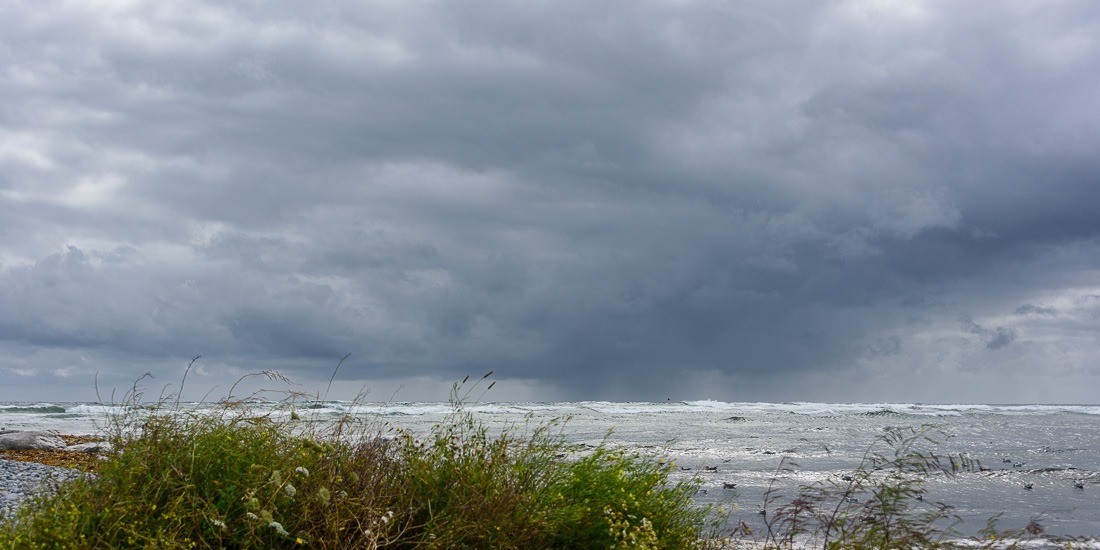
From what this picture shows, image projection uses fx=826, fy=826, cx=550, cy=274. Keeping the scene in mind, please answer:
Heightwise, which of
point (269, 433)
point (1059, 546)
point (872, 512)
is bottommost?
point (1059, 546)

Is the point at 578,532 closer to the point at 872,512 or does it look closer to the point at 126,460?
the point at 872,512

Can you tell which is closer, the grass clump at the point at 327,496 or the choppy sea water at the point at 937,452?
the grass clump at the point at 327,496

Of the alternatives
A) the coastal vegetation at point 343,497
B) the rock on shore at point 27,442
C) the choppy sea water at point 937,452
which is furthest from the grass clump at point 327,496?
the rock on shore at point 27,442

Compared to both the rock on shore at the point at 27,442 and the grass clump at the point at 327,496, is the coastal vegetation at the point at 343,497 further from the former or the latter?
the rock on shore at the point at 27,442

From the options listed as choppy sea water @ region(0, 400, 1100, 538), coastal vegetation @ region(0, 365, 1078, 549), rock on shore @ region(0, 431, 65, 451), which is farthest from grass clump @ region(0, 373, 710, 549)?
rock on shore @ region(0, 431, 65, 451)

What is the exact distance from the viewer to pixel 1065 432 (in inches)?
1459

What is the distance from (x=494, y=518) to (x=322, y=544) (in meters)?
1.31

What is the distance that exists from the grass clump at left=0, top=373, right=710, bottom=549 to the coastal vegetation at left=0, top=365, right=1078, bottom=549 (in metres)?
0.01

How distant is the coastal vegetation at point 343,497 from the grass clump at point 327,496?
0.04ft

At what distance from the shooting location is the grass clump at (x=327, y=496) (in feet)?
19.2

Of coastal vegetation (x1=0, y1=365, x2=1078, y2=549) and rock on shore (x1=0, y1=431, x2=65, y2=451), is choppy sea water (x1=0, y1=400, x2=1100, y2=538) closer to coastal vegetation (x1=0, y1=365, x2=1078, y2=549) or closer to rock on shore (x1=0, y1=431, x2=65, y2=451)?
coastal vegetation (x1=0, y1=365, x2=1078, y2=549)

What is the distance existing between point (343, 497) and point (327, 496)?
25cm

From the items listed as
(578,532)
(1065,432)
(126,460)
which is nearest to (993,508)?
(578,532)

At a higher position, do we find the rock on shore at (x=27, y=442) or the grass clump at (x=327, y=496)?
the grass clump at (x=327, y=496)
